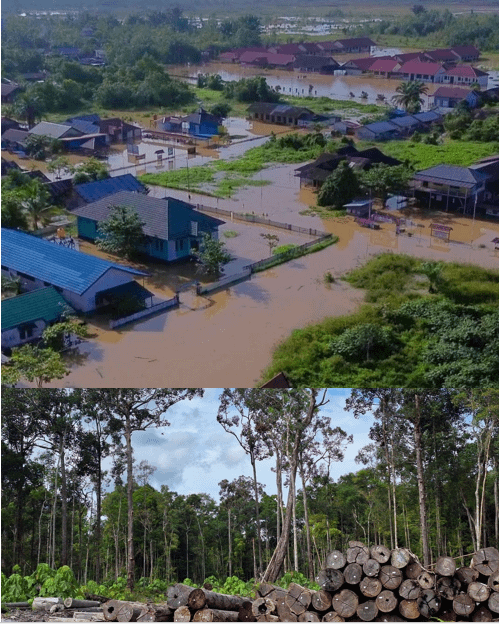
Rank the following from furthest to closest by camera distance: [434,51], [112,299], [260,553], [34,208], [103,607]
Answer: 1. [434,51]
2. [34,208]
3. [112,299]
4. [260,553]
5. [103,607]

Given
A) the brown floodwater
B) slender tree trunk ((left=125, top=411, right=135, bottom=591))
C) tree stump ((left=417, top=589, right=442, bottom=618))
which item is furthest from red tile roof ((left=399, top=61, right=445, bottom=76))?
tree stump ((left=417, top=589, right=442, bottom=618))

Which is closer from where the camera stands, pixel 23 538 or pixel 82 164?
pixel 23 538

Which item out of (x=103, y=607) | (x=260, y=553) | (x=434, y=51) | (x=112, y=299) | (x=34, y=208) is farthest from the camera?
(x=434, y=51)

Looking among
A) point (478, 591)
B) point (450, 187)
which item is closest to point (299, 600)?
point (478, 591)

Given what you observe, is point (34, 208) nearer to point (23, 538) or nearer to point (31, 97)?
point (31, 97)

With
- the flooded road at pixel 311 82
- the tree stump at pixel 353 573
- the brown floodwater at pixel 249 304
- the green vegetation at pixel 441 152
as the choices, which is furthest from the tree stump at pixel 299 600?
the flooded road at pixel 311 82

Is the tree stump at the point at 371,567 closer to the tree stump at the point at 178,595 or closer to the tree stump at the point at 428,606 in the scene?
the tree stump at the point at 428,606

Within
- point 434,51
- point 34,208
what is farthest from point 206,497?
point 434,51
